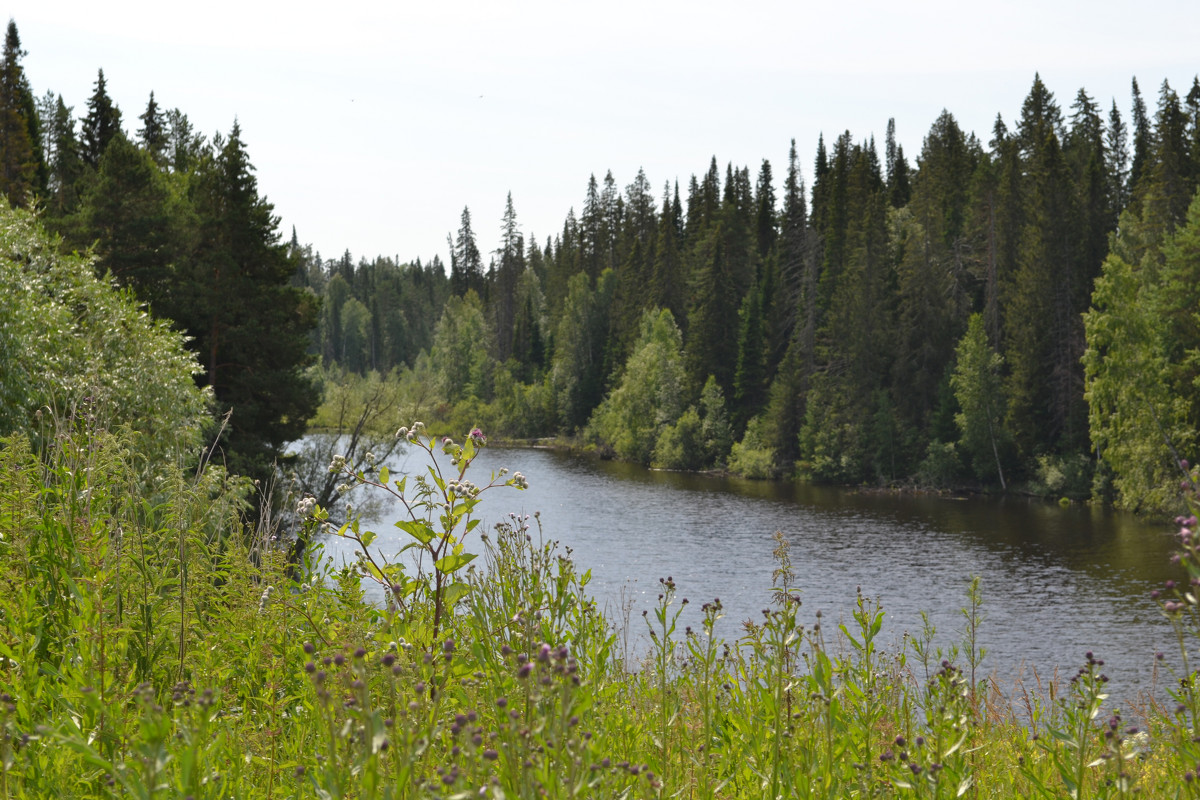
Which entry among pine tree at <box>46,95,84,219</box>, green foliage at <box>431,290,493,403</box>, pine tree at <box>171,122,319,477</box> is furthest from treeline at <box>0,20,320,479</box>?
green foliage at <box>431,290,493,403</box>

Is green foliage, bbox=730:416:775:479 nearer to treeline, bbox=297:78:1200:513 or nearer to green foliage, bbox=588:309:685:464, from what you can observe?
treeline, bbox=297:78:1200:513

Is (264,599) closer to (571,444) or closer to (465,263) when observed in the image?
(571,444)

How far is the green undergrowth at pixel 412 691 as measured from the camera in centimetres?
238

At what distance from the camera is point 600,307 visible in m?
89.7

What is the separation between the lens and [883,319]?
5606 centimetres

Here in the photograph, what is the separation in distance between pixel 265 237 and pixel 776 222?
58.4 m

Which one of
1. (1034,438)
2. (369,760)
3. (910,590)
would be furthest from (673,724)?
(1034,438)

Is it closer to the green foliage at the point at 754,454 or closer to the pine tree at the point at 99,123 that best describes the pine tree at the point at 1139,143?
the green foliage at the point at 754,454

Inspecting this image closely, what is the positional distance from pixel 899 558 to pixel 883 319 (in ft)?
93.7

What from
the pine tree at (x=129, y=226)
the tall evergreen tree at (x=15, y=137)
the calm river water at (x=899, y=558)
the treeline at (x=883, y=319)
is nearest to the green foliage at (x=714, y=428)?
the treeline at (x=883, y=319)

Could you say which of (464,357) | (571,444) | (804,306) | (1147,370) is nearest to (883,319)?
(804,306)

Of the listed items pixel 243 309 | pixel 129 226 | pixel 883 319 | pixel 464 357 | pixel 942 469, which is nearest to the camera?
pixel 129 226

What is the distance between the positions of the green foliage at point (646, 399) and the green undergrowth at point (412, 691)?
58903mm

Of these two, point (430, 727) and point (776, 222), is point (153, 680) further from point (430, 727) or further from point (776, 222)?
point (776, 222)
